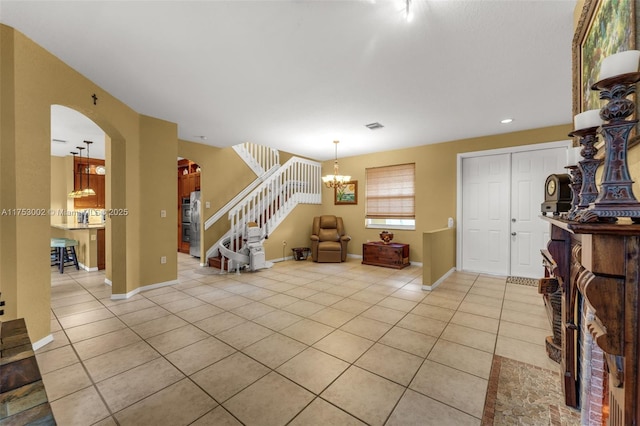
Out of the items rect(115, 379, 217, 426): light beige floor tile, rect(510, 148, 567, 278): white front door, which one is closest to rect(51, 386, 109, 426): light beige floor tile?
rect(115, 379, 217, 426): light beige floor tile

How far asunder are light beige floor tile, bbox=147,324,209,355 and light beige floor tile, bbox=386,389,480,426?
193 centimetres

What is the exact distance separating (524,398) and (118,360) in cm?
318

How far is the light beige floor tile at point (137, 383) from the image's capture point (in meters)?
1.75

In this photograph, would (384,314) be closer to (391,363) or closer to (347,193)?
(391,363)

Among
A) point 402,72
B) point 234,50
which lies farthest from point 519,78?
point 234,50

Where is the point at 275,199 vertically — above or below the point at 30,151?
below

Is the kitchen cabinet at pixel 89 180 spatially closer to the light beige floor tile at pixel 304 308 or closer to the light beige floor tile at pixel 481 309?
the light beige floor tile at pixel 304 308

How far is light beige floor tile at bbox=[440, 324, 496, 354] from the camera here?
244cm

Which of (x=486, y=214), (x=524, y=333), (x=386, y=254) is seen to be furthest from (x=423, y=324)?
(x=486, y=214)

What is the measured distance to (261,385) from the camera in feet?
6.19

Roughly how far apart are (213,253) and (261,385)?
4.65m

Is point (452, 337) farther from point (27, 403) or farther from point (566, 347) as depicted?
point (27, 403)

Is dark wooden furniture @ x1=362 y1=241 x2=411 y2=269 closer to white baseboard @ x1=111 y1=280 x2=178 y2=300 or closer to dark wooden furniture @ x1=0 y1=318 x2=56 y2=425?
white baseboard @ x1=111 y1=280 x2=178 y2=300

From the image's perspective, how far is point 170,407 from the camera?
1.68 m
